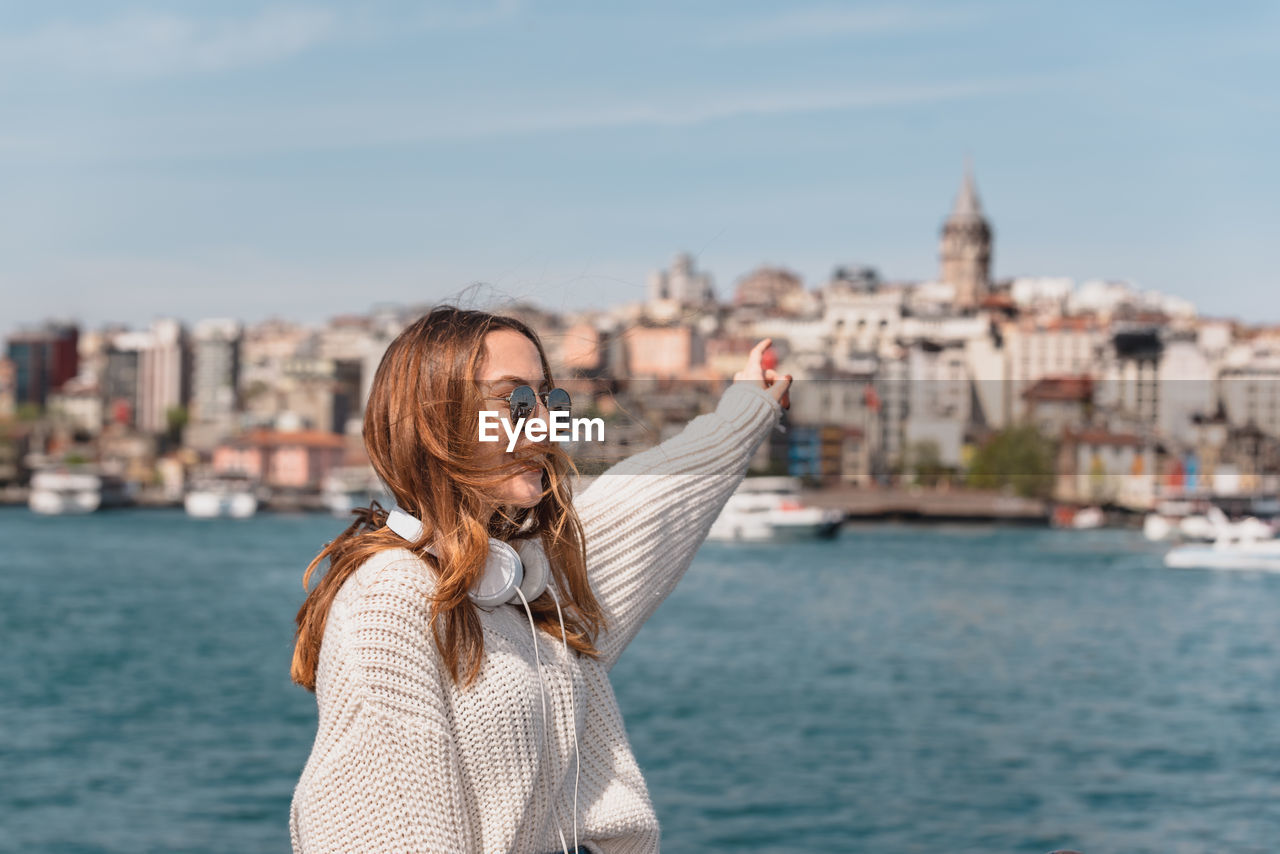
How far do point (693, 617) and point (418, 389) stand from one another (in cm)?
1565

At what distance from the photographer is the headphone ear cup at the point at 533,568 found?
2.64ft

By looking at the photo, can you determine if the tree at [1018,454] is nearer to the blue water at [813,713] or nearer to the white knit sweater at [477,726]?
the blue water at [813,713]

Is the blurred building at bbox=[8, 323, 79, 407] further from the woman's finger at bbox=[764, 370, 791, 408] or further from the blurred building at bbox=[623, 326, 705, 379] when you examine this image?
the woman's finger at bbox=[764, 370, 791, 408]

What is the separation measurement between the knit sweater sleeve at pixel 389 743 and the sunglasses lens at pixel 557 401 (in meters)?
0.10

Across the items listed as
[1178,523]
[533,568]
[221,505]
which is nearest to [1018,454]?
[1178,523]

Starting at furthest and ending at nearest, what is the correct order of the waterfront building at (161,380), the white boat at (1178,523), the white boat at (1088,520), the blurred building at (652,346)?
1. the waterfront building at (161,380)
2. the white boat at (1088,520)
3. the white boat at (1178,523)
4. the blurred building at (652,346)

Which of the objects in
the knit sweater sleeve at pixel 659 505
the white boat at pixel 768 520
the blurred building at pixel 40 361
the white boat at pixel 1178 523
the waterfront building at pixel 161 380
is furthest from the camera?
the blurred building at pixel 40 361

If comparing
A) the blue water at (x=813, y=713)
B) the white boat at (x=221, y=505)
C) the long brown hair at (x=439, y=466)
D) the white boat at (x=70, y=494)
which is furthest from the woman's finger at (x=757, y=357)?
the white boat at (x=70, y=494)

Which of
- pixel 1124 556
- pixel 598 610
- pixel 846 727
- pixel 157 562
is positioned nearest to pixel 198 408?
pixel 157 562

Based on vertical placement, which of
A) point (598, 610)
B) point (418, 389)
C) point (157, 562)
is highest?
point (418, 389)

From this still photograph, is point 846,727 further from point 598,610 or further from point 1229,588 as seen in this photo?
point 1229,588

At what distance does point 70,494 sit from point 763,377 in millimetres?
50119

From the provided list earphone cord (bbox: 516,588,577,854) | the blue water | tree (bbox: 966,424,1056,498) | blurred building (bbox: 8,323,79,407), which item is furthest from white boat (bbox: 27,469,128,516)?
earphone cord (bbox: 516,588,577,854)

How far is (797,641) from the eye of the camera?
14.4m
